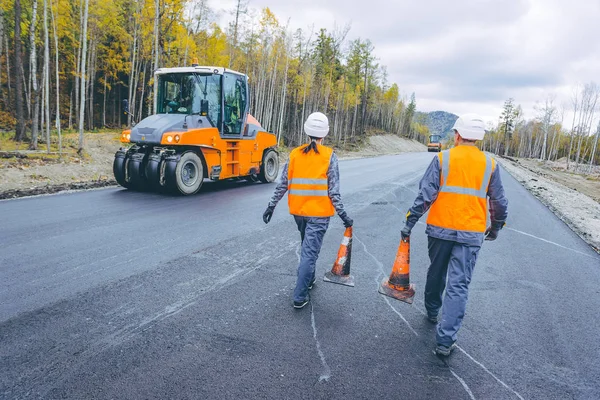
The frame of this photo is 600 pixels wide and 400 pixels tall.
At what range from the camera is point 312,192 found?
3.71m

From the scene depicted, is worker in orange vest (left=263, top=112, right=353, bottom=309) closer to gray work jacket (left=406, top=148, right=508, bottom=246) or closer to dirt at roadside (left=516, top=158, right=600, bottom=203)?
gray work jacket (left=406, top=148, right=508, bottom=246)

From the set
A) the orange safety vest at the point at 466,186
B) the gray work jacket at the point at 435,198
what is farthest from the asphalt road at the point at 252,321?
the orange safety vest at the point at 466,186

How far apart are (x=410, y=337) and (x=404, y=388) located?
2.45ft

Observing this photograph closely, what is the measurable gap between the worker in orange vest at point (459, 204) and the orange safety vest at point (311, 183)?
3.07 feet

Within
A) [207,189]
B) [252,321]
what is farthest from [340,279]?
[207,189]

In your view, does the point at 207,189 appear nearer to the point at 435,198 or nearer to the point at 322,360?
the point at 435,198

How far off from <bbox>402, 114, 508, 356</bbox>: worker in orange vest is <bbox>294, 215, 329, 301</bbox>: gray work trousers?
103cm

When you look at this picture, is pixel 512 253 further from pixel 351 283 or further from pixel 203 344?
pixel 203 344

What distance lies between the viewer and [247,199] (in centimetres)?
922

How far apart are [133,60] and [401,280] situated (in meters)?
30.9

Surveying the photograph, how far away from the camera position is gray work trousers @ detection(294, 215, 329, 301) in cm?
370

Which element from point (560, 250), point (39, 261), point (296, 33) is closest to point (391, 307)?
point (39, 261)

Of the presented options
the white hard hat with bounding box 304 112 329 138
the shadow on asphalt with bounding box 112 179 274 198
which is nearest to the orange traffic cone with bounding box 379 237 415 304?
the white hard hat with bounding box 304 112 329 138

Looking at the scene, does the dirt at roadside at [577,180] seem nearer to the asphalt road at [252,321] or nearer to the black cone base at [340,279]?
A: the asphalt road at [252,321]
